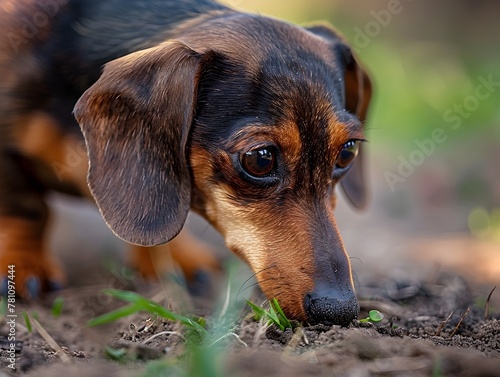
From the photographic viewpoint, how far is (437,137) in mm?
8664

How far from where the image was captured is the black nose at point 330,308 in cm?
276

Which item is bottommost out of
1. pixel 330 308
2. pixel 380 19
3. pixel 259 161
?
pixel 380 19

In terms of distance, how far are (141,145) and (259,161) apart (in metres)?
0.57

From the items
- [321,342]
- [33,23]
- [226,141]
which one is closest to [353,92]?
[226,141]

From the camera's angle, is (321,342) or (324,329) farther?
(324,329)

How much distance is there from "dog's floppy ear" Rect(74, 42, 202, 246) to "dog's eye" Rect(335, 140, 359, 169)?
28.4 inches

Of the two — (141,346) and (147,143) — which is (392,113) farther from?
(141,346)

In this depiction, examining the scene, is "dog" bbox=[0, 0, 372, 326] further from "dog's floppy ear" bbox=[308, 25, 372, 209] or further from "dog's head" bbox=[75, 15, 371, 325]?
"dog's floppy ear" bbox=[308, 25, 372, 209]

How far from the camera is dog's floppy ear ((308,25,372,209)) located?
395 centimetres

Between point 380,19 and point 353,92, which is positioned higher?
point 353,92

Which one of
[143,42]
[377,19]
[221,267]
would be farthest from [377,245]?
[377,19]

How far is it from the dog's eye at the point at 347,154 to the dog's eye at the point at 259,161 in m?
0.42

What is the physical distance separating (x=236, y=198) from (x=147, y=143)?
0.47 meters

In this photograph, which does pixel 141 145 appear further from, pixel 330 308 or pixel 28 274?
pixel 28 274
